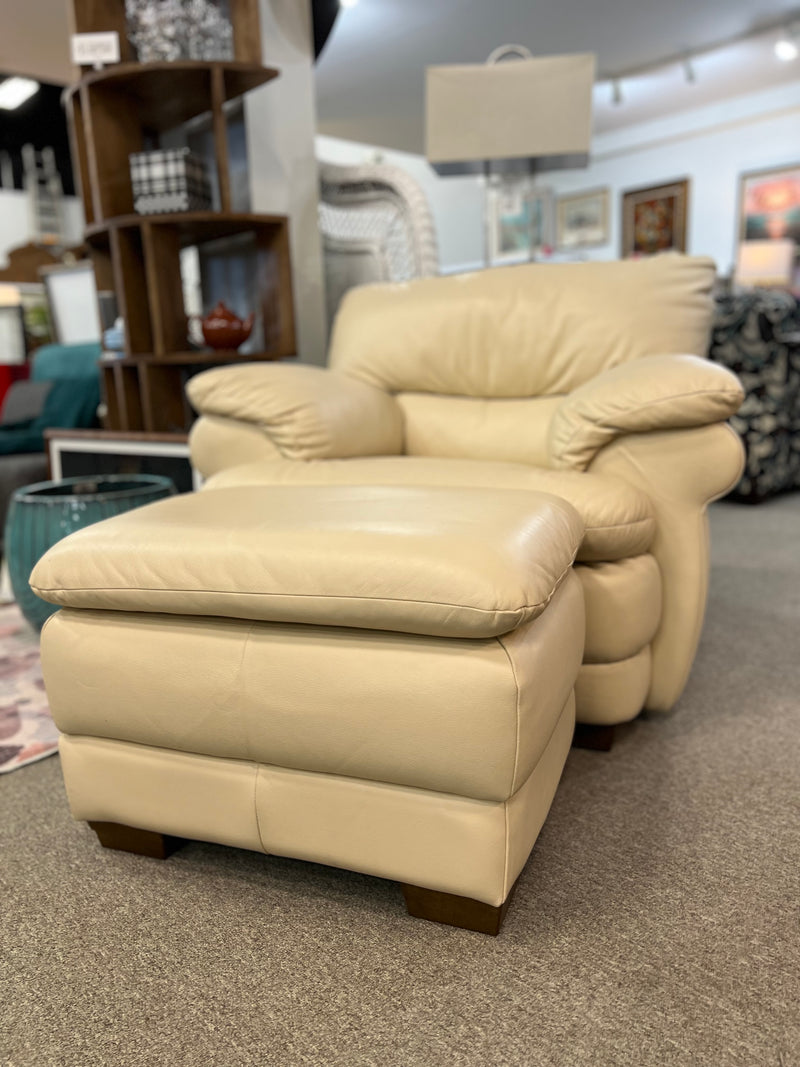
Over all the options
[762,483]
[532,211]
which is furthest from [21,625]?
[762,483]

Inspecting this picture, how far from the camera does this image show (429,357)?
1983mm

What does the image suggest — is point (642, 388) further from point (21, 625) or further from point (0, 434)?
point (0, 434)

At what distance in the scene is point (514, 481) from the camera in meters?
1.43

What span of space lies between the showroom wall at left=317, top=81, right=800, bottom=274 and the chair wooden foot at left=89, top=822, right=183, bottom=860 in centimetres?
584

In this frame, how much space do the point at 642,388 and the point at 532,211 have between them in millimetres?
2042

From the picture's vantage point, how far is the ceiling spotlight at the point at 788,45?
5.29 meters

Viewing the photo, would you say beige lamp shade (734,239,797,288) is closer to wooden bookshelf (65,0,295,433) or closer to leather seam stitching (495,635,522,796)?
wooden bookshelf (65,0,295,433)

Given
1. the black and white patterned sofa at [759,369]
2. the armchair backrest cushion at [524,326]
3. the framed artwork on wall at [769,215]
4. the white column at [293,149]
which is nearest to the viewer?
the armchair backrest cushion at [524,326]

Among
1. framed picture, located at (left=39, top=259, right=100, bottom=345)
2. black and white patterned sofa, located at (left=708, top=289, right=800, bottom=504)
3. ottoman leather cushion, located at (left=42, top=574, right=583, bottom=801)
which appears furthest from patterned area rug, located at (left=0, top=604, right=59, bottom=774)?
black and white patterned sofa, located at (left=708, top=289, right=800, bottom=504)

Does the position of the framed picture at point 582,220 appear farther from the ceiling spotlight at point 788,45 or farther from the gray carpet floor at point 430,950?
the gray carpet floor at point 430,950

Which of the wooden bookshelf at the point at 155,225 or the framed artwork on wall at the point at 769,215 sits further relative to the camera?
the framed artwork on wall at the point at 769,215

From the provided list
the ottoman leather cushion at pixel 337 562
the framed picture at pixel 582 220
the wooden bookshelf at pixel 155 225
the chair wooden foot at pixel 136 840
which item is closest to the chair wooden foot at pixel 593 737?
the ottoman leather cushion at pixel 337 562

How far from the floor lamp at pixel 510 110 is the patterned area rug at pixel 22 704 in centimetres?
185

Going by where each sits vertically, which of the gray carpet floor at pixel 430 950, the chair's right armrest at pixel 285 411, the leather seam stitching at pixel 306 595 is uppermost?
the chair's right armrest at pixel 285 411
